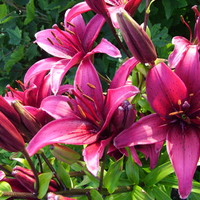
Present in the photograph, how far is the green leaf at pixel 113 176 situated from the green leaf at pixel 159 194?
137 mm

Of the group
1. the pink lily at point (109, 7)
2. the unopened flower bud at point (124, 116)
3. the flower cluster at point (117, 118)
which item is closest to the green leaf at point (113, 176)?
the flower cluster at point (117, 118)

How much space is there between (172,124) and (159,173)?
17 cm

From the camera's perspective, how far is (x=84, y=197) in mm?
694

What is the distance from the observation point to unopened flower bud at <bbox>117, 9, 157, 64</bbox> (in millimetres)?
520

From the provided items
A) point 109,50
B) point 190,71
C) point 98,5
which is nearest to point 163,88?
point 190,71

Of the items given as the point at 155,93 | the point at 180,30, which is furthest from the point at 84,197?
the point at 180,30

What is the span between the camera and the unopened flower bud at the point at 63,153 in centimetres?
61

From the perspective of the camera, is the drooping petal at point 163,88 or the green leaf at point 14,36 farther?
the green leaf at point 14,36

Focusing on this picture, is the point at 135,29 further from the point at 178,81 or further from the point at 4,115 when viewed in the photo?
the point at 4,115

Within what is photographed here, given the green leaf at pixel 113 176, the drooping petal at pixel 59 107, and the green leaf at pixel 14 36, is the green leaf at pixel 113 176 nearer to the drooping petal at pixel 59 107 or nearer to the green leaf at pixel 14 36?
the drooping petal at pixel 59 107

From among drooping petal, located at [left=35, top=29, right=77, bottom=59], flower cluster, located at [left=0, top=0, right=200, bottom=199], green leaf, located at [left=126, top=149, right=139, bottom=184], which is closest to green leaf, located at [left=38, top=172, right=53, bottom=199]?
flower cluster, located at [left=0, top=0, right=200, bottom=199]

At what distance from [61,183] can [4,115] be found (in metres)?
0.23

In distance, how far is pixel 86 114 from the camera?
2.04ft

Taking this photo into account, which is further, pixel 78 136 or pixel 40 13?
pixel 40 13
